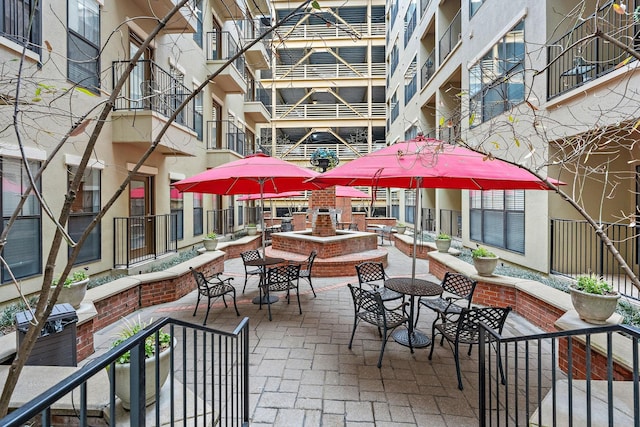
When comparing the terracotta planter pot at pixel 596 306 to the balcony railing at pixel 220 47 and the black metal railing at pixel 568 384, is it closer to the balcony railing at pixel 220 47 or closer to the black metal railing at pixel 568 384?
the black metal railing at pixel 568 384

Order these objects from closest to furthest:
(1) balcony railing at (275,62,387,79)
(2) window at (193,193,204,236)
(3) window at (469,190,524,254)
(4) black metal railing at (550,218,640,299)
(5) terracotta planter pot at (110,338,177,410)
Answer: (5) terracotta planter pot at (110,338,177,410), (4) black metal railing at (550,218,640,299), (3) window at (469,190,524,254), (2) window at (193,193,204,236), (1) balcony railing at (275,62,387,79)

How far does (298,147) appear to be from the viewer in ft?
78.1

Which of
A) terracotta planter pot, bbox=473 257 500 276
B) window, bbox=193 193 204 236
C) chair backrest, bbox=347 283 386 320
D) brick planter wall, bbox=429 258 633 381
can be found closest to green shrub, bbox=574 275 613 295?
brick planter wall, bbox=429 258 633 381

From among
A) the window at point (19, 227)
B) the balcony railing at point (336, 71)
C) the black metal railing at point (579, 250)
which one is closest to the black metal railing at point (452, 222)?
the black metal railing at point (579, 250)

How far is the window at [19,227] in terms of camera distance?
454 cm

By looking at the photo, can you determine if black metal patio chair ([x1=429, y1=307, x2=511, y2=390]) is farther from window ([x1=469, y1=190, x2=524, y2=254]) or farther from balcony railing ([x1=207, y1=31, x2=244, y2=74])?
balcony railing ([x1=207, y1=31, x2=244, y2=74])

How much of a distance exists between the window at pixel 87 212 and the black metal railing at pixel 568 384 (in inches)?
268

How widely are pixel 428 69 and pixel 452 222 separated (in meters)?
6.86

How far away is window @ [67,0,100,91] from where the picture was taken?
563cm

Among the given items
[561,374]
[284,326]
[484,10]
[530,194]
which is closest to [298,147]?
[484,10]

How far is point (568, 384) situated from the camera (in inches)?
79.8

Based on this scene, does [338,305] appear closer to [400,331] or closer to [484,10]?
[400,331]

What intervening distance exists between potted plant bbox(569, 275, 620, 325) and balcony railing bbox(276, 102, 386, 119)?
2082 centimetres

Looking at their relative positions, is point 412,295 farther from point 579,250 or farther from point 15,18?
point 15,18
